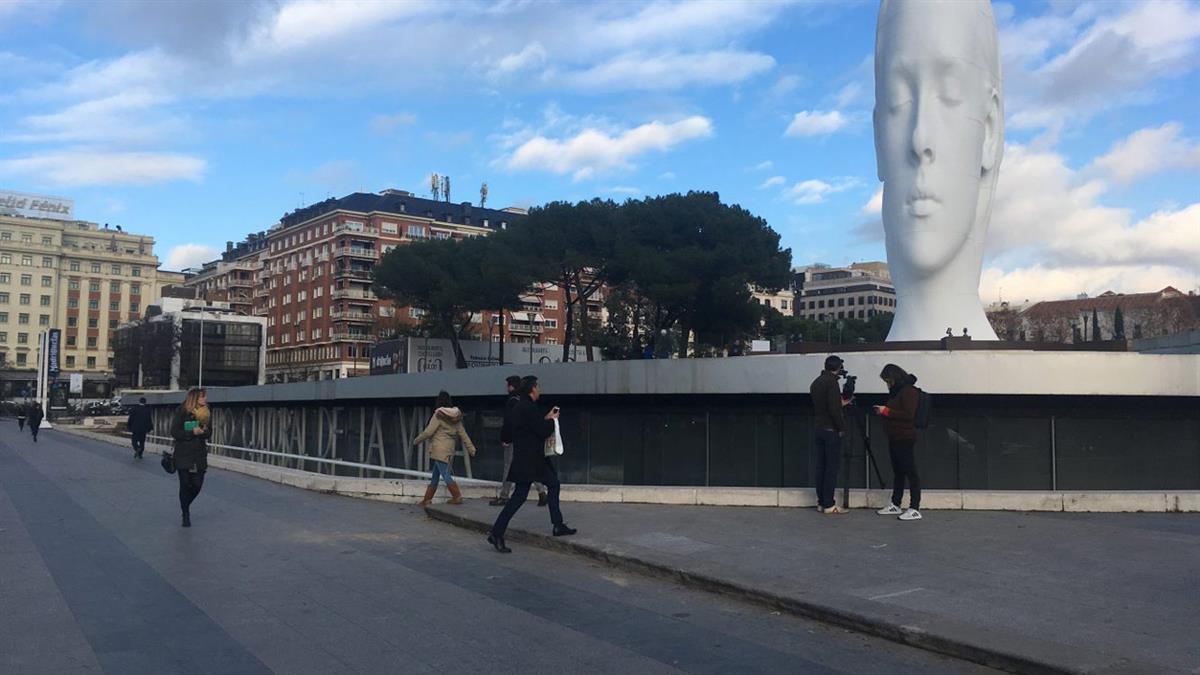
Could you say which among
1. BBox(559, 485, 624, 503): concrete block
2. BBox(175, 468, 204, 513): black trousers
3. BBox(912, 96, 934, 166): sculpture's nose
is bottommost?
BBox(559, 485, 624, 503): concrete block

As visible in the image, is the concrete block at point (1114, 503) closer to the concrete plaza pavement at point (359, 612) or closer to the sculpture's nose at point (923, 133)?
the concrete plaza pavement at point (359, 612)

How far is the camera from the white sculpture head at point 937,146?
63.1ft

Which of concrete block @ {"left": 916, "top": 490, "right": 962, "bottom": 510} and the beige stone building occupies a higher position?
the beige stone building

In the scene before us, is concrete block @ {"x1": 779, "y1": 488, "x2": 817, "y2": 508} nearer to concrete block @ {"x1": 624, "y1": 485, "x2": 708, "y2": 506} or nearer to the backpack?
concrete block @ {"x1": 624, "y1": 485, "x2": 708, "y2": 506}

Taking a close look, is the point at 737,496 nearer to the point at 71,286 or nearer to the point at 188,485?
the point at 188,485

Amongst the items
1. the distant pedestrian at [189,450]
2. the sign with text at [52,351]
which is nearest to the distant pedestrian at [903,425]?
the distant pedestrian at [189,450]

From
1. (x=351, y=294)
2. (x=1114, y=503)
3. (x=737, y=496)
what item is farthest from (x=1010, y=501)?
(x=351, y=294)

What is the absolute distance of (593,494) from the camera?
492 inches

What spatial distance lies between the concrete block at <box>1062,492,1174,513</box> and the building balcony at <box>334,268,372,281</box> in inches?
3423

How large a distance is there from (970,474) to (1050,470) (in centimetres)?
118

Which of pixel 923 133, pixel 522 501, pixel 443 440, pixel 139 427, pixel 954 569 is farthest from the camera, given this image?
pixel 139 427

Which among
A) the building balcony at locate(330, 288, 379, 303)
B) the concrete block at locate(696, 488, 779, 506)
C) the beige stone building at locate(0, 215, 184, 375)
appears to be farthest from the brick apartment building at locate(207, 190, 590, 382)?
the concrete block at locate(696, 488, 779, 506)

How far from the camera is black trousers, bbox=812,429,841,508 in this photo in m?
10.6

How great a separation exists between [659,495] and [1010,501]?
410 cm
